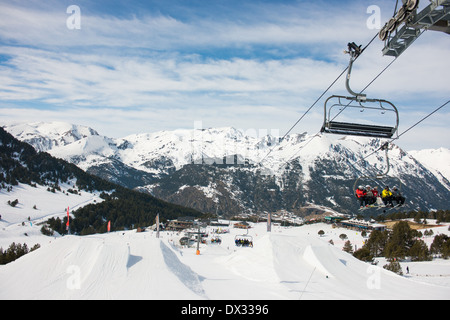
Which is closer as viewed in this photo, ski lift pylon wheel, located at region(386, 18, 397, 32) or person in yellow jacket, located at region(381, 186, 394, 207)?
ski lift pylon wheel, located at region(386, 18, 397, 32)

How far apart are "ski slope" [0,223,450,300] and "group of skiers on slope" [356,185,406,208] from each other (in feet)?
40.8

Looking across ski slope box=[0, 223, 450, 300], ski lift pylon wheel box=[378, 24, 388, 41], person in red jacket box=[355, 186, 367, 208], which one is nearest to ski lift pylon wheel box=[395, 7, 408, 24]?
ski lift pylon wheel box=[378, 24, 388, 41]

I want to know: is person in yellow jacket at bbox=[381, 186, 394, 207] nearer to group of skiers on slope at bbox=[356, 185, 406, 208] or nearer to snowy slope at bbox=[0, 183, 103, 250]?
A: group of skiers on slope at bbox=[356, 185, 406, 208]

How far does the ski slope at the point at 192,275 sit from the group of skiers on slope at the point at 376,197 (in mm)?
12439

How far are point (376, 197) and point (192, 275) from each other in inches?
779

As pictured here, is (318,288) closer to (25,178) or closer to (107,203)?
(107,203)

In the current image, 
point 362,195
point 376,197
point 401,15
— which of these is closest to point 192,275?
point 362,195

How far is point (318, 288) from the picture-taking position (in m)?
35.5

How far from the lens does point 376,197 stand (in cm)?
2195

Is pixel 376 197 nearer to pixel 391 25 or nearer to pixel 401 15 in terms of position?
pixel 391 25

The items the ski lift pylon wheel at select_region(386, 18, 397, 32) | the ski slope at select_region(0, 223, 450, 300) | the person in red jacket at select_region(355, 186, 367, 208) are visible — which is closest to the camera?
the ski lift pylon wheel at select_region(386, 18, 397, 32)

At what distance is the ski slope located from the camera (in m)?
26.7

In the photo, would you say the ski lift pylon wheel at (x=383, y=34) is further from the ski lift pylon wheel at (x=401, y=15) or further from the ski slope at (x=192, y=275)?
the ski slope at (x=192, y=275)

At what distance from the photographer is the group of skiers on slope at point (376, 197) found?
20.8m
